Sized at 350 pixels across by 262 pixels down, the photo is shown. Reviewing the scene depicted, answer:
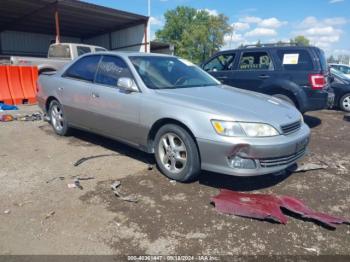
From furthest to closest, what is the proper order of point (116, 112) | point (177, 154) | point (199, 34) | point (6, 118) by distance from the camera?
point (199, 34)
point (6, 118)
point (116, 112)
point (177, 154)

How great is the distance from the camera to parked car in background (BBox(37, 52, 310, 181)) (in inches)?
137

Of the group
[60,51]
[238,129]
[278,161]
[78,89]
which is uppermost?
[60,51]

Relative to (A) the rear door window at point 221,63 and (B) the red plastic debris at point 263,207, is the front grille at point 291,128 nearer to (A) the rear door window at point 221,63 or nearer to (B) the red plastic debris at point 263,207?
(B) the red plastic debris at point 263,207

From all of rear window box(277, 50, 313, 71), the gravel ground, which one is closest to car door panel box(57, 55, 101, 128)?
the gravel ground

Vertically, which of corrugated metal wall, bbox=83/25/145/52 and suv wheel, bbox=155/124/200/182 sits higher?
corrugated metal wall, bbox=83/25/145/52

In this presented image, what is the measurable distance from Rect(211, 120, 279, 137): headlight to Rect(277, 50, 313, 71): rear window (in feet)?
13.6

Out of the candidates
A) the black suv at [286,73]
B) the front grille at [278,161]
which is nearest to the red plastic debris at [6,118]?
the black suv at [286,73]

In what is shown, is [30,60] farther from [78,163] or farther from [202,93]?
[202,93]

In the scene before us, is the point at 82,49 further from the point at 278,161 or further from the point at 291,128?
the point at 278,161

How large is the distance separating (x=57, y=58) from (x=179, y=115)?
10.4 m

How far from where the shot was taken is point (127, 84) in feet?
14.0

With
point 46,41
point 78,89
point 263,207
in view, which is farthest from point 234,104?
point 46,41

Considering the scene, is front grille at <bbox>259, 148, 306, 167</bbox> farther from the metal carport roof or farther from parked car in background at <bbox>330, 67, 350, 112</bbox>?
the metal carport roof

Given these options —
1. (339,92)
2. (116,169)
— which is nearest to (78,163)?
(116,169)
